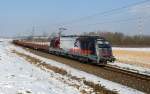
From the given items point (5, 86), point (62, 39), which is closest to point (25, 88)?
point (5, 86)

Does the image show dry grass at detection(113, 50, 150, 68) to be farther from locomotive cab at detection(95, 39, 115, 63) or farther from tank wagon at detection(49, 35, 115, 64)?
tank wagon at detection(49, 35, 115, 64)

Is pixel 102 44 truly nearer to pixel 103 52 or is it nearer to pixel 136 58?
pixel 103 52

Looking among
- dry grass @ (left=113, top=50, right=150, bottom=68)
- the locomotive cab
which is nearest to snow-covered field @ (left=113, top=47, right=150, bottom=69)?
dry grass @ (left=113, top=50, right=150, bottom=68)

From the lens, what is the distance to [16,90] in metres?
12.1

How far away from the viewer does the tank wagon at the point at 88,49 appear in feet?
120

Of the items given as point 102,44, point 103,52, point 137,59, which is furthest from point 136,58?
point 103,52

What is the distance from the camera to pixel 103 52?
3662cm

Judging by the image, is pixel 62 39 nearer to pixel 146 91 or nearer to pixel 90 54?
pixel 90 54

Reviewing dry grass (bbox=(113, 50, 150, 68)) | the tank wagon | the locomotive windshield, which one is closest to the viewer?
the tank wagon

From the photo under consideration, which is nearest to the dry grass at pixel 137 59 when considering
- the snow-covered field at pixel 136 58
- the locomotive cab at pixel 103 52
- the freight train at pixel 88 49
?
the snow-covered field at pixel 136 58

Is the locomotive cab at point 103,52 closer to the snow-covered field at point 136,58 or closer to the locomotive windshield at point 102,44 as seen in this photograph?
the locomotive windshield at point 102,44

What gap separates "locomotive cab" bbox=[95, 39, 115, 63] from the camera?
36281mm

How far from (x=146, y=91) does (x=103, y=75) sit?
309 inches

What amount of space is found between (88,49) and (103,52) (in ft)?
8.48
